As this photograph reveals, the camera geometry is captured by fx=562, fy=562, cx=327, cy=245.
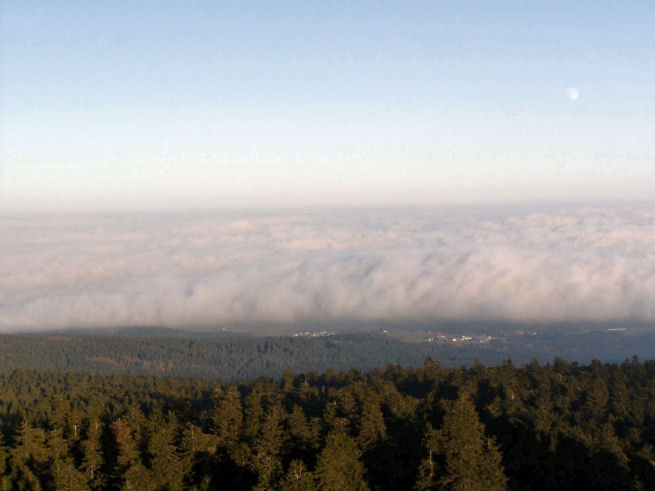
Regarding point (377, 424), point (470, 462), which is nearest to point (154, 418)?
point (377, 424)

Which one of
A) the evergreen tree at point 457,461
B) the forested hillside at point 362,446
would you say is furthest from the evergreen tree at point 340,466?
the evergreen tree at point 457,461

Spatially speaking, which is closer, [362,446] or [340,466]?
[340,466]

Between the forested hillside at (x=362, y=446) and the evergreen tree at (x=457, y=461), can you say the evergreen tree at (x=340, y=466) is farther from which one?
the evergreen tree at (x=457, y=461)

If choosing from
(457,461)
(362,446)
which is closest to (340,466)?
(362,446)

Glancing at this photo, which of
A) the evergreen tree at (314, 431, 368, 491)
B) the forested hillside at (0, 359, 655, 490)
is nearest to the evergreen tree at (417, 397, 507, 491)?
the forested hillside at (0, 359, 655, 490)

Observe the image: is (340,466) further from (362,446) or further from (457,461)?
(457,461)

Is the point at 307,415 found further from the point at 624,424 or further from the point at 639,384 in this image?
the point at 639,384

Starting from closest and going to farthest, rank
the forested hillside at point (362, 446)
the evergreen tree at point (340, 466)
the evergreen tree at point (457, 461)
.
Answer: the evergreen tree at point (340, 466) < the evergreen tree at point (457, 461) < the forested hillside at point (362, 446)

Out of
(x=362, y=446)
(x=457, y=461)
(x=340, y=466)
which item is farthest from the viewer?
(x=362, y=446)

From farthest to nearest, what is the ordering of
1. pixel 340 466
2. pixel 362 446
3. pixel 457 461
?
pixel 362 446 < pixel 340 466 < pixel 457 461
